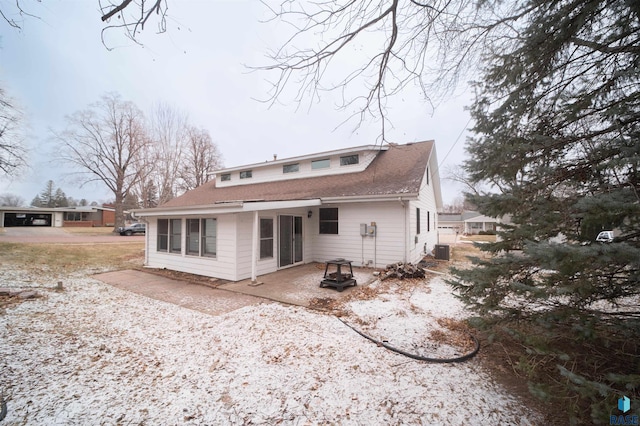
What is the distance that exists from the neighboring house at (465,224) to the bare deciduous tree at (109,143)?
3787 cm

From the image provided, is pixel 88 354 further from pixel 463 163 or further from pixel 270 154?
pixel 270 154

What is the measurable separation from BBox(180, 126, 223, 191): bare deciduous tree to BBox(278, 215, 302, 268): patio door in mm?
19882

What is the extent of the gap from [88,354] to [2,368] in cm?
82

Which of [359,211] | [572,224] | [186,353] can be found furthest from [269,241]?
[572,224]

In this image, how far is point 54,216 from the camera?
37.2 m

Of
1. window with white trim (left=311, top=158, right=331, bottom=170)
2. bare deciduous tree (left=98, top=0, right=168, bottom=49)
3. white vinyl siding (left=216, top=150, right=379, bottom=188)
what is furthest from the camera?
window with white trim (left=311, top=158, right=331, bottom=170)

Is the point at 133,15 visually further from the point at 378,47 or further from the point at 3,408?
the point at 3,408

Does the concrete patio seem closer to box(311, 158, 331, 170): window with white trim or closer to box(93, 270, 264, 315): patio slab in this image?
box(93, 270, 264, 315): patio slab

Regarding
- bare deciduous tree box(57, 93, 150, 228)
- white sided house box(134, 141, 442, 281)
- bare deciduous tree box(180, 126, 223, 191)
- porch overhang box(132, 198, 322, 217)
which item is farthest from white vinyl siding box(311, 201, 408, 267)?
bare deciduous tree box(57, 93, 150, 228)

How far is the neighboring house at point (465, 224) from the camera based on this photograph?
38.1m

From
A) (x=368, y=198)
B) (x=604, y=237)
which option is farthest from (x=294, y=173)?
(x=604, y=237)

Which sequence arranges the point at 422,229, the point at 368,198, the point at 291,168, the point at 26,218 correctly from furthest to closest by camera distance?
the point at 26,218 → the point at 291,168 → the point at 422,229 → the point at 368,198

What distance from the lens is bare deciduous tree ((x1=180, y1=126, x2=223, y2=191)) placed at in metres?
26.3

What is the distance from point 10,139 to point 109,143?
606 inches
